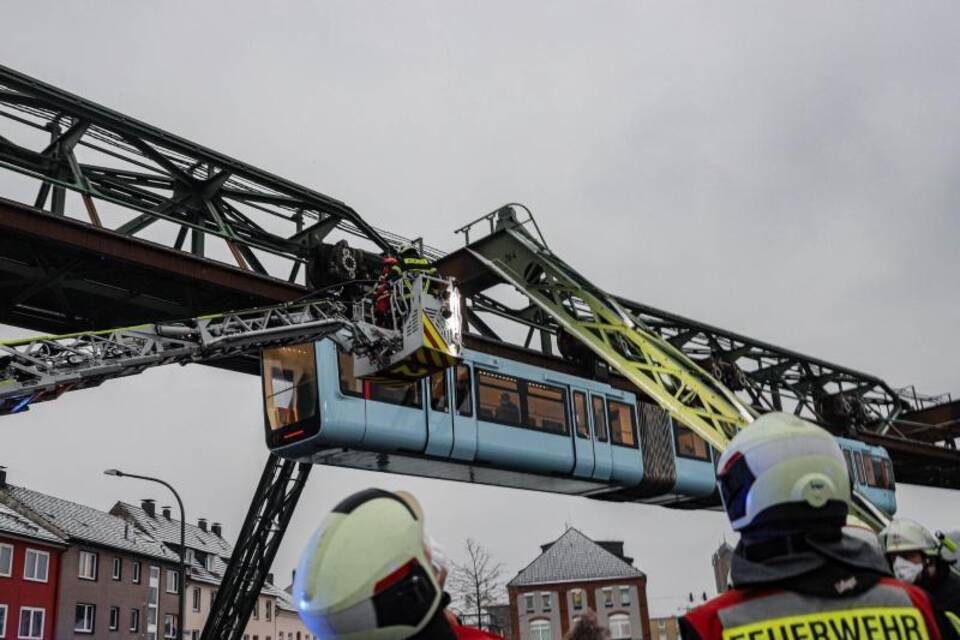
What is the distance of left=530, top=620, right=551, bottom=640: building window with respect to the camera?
211ft

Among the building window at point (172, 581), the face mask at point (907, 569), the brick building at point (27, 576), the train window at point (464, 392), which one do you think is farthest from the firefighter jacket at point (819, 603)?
the building window at point (172, 581)

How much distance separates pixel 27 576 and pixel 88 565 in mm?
4894

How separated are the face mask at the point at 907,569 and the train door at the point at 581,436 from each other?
14.1 meters

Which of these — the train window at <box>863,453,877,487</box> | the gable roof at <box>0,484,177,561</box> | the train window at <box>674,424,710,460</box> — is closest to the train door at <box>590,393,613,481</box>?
the train window at <box>674,424,710,460</box>

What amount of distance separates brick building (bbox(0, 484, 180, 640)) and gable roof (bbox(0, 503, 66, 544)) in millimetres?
407

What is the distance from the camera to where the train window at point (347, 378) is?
50.0 feet

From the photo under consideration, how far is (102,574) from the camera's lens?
4716cm

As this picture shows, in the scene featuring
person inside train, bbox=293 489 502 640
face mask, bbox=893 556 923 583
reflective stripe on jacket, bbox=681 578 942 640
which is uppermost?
face mask, bbox=893 556 923 583

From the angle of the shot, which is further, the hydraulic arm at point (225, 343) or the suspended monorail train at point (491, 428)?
the suspended monorail train at point (491, 428)

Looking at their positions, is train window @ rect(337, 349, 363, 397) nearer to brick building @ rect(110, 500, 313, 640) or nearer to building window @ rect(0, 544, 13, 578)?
building window @ rect(0, 544, 13, 578)

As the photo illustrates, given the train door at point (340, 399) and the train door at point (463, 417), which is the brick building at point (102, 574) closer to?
the train door at point (463, 417)

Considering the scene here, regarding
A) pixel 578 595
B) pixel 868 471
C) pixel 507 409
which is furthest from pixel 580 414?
pixel 578 595

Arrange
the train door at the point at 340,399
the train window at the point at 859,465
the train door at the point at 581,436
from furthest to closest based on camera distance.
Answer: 1. the train window at the point at 859,465
2. the train door at the point at 581,436
3. the train door at the point at 340,399

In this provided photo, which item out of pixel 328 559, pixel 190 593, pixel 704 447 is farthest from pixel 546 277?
pixel 190 593
